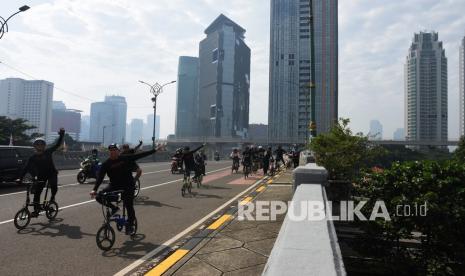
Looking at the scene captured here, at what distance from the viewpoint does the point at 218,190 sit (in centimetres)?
1442

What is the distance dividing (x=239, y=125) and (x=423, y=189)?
18092 cm

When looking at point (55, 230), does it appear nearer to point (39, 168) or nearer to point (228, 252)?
point (39, 168)

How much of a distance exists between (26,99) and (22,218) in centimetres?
10899

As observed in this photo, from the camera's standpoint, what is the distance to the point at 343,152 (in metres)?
11.7

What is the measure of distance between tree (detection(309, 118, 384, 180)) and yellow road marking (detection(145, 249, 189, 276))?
21.8ft

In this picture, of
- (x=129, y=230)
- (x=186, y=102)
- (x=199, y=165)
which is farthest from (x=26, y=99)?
(x=129, y=230)

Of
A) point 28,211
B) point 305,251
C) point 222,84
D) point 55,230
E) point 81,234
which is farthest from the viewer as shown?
point 222,84

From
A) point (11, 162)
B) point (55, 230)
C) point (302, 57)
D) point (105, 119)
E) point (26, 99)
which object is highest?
point (105, 119)

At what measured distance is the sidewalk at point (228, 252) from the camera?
4.90 meters

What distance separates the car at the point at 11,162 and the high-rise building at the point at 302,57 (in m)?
13.1

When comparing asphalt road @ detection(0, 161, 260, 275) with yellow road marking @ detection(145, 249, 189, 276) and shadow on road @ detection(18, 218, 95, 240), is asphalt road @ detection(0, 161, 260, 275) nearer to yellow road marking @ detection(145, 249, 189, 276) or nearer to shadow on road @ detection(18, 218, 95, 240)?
shadow on road @ detection(18, 218, 95, 240)

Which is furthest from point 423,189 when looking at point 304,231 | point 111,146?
point 111,146

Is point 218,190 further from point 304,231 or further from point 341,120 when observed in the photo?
point 304,231

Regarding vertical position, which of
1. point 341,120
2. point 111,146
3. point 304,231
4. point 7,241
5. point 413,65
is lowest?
point 7,241
